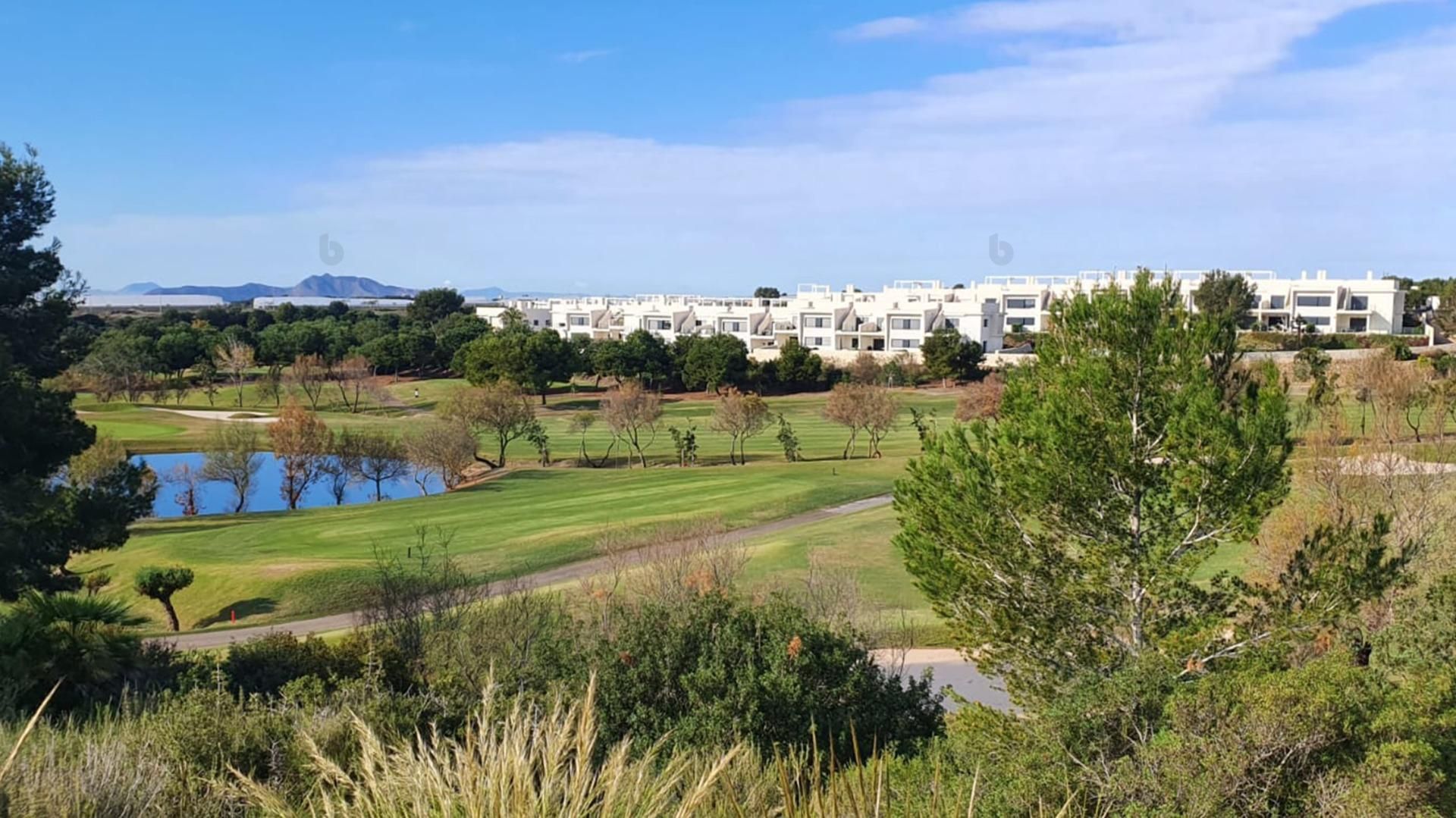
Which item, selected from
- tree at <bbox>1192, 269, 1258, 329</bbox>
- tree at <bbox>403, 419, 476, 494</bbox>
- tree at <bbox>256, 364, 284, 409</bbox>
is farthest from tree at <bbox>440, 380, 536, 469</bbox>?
tree at <bbox>1192, 269, 1258, 329</bbox>

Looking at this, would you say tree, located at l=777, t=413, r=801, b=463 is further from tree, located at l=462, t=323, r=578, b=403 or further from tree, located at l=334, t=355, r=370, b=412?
tree, located at l=334, t=355, r=370, b=412

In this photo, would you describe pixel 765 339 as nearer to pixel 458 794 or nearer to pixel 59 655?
pixel 59 655

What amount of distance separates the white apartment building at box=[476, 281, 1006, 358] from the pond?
52539mm

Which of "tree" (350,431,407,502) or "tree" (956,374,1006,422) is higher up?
"tree" (956,374,1006,422)

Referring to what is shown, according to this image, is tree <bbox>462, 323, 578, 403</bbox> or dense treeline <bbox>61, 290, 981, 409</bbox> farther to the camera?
dense treeline <bbox>61, 290, 981, 409</bbox>

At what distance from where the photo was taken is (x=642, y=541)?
31.5 meters

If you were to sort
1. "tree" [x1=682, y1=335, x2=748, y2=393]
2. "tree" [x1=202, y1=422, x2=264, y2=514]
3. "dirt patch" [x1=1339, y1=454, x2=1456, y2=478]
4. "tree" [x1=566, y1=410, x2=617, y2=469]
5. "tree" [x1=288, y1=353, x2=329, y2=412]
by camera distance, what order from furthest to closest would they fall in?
"tree" [x1=682, y1=335, x2=748, y2=393] < "tree" [x1=288, y1=353, x2=329, y2=412] < "tree" [x1=566, y1=410, x2=617, y2=469] < "tree" [x1=202, y1=422, x2=264, y2=514] < "dirt patch" [x1=1339, y1=454, x2=1456, y2=478]

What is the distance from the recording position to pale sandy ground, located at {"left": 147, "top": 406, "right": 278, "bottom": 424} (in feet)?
244

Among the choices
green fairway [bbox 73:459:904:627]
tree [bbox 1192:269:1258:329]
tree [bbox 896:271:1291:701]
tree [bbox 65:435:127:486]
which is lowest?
green fairway [bbox 73:459:904:627]

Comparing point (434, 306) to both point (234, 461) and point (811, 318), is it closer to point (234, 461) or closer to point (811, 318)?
point (811, 318)

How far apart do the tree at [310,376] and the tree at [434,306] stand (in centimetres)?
5777

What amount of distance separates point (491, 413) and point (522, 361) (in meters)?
25.8

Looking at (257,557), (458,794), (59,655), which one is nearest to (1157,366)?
(458,794)

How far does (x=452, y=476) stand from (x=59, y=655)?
43679 millimetres
